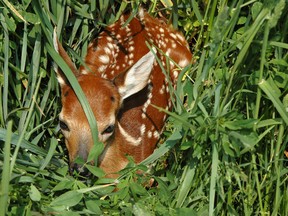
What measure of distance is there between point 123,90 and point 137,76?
0.44ft

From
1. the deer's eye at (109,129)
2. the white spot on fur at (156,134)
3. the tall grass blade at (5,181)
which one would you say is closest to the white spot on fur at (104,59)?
the white spot on fur at (156,134)

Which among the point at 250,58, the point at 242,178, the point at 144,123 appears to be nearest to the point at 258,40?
the point at 250,58

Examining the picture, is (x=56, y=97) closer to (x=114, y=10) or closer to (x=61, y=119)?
(x=61, y=119)

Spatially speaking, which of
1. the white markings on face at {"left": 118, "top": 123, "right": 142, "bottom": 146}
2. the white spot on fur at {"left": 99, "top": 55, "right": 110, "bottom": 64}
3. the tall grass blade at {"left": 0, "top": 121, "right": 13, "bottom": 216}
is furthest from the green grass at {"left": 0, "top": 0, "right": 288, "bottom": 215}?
the white spot on fur at {"left": 99, "top": 55, "right": 110, "bottom": 64}

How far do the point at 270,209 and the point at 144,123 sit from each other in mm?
1229

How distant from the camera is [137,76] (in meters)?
4.14

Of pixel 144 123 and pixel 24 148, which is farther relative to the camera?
pixel 144 123

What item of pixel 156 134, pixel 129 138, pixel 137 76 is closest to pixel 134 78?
pixel 137 76

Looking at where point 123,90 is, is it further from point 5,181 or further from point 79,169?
point 5,181

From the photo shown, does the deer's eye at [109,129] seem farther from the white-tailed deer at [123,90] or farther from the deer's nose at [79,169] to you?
the deer's nose at [79,169]

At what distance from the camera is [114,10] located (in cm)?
478

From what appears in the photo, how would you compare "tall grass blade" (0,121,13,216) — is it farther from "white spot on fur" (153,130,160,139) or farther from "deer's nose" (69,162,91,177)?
"white spot on fur" (153,130,160,139)

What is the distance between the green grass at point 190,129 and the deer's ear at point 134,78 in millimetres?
288

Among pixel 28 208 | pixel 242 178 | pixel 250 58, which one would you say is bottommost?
pixel 242 178
